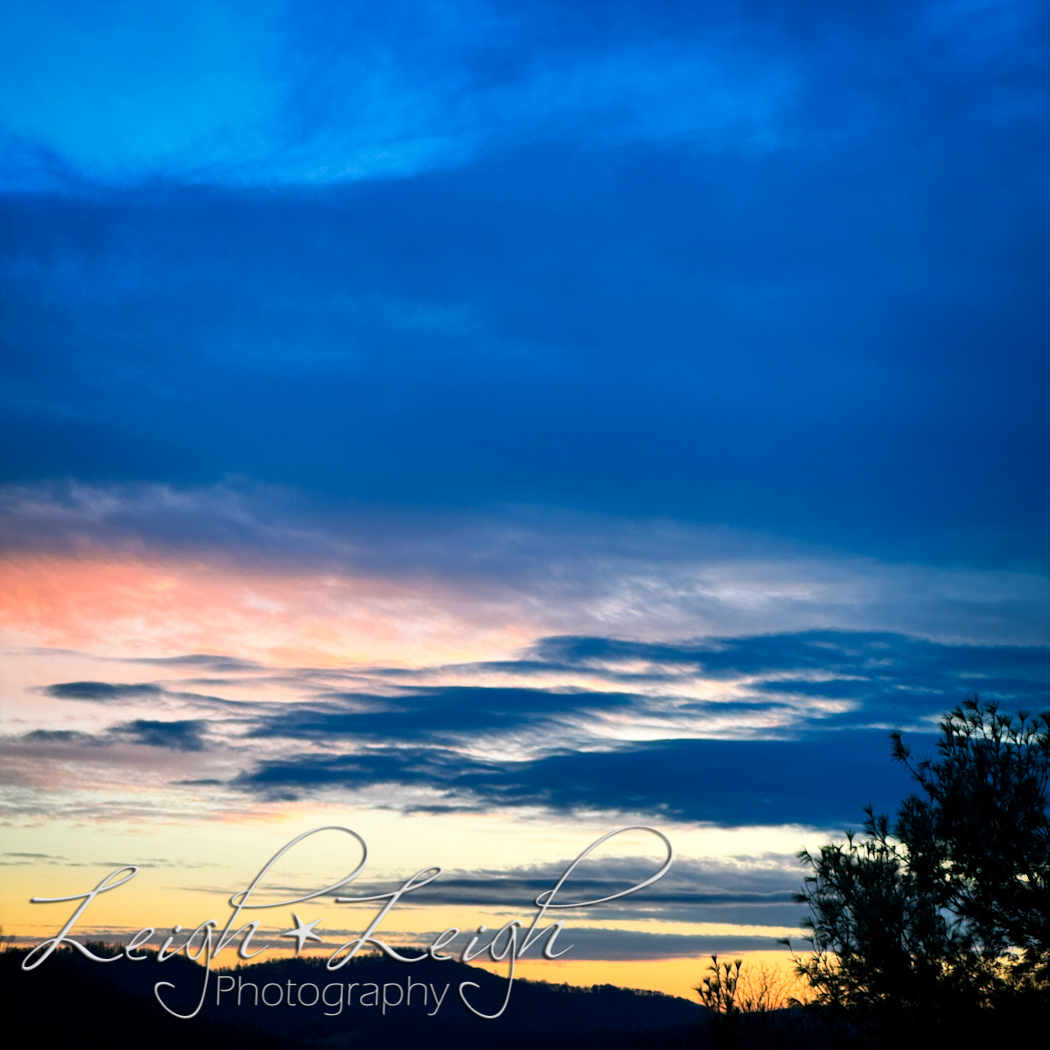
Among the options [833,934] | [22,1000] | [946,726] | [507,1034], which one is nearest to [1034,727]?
[946,726]

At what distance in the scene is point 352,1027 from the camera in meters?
163

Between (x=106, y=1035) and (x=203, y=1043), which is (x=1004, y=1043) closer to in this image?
(x=106, y=1035)

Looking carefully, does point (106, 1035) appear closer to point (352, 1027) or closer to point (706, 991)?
point (706, 991)

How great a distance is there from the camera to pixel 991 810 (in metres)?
18.8

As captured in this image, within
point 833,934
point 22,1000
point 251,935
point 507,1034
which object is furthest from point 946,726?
point 507,1034

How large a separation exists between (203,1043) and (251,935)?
7950 cm

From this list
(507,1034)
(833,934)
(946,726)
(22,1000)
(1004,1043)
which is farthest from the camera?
(507,1034)

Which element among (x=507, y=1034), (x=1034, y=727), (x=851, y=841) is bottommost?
(x=507, y=1034)

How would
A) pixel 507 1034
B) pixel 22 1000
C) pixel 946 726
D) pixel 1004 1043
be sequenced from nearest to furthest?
pixel 1004 1043 < pixel 946 726 < pixel 22 1000 < pixel 507 1034

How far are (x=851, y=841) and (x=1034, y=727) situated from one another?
5183 mm

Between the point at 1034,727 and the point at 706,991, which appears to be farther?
the point at 706,991

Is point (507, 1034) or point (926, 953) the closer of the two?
point (926, 953)

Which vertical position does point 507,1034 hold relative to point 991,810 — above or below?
below

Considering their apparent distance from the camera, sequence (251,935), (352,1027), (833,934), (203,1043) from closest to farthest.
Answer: (833,934) → (251,935) → (203,1043) → (352,1027)
